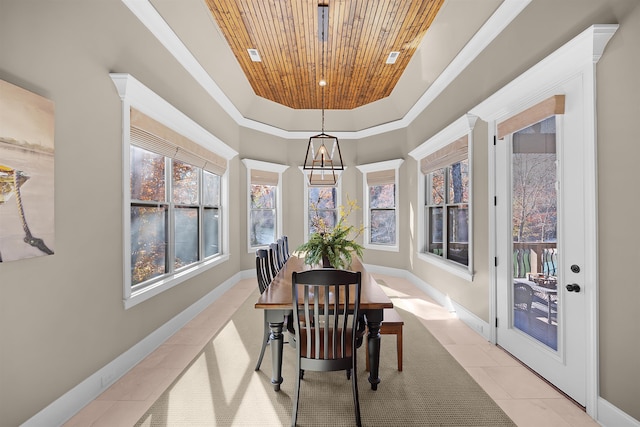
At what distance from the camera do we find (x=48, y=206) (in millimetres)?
1784

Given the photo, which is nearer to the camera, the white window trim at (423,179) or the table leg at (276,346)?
the table leg at (276,346)

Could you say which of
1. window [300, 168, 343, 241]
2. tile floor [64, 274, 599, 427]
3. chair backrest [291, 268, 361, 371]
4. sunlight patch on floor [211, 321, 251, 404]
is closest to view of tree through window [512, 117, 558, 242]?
tile floor [64, 274, 599, 427]

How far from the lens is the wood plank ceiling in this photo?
3203 millimetres

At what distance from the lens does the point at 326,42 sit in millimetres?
3850

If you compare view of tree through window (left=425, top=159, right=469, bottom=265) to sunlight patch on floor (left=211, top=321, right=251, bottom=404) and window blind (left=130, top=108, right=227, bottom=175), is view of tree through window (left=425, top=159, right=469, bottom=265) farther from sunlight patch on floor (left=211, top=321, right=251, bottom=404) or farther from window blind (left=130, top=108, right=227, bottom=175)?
window blind (left=130, top=108, right=227, bottom=175)

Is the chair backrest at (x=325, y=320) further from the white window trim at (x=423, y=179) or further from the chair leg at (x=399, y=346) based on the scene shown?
the white window trim at (x=423, y=179)

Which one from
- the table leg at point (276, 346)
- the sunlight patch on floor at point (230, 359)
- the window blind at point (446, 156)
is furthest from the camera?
the window blind at point (446, 156)

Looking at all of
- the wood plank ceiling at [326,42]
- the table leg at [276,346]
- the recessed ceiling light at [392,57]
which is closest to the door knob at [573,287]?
the table leg at [276,346]

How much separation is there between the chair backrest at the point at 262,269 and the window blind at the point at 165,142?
1484mm

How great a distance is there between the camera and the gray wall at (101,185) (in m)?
1.67

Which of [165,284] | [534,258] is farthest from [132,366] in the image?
[534,258]

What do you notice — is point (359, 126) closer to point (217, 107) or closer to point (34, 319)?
point (217, 107)

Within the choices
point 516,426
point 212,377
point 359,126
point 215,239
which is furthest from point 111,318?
point 359,126

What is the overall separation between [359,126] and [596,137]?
15.8 ft
